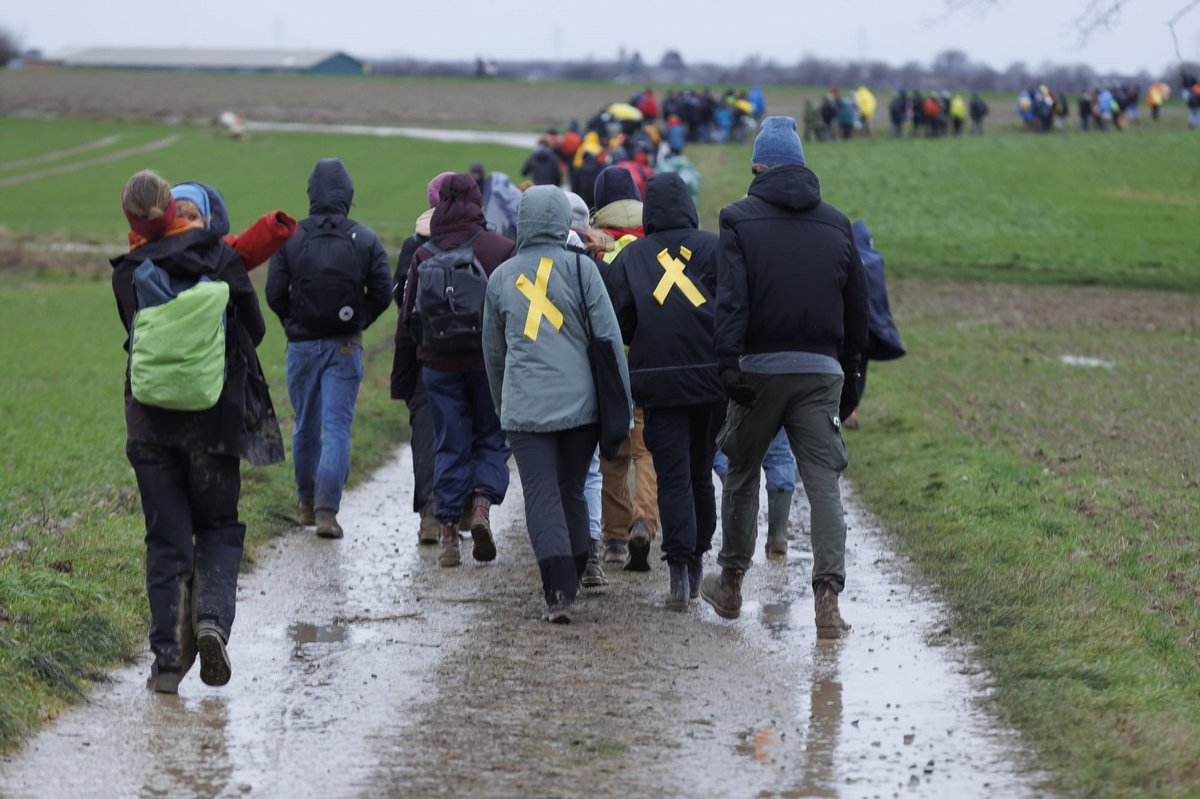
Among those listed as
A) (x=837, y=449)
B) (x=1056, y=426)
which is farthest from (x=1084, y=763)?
(x=1056, y=426)

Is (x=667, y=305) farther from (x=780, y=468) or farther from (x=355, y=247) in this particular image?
(x=355, y=247)

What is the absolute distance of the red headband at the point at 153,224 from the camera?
621cm

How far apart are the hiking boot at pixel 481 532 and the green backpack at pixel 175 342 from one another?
273cm

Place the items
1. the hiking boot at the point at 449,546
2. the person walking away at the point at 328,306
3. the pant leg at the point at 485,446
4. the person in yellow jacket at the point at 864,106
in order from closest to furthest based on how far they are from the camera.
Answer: the hiking boot at the point at 449,546 → the pant leg at the point at 485,446 → the person walking away at the point at 328,306 → the person in yellow jacket at the point at 864,106

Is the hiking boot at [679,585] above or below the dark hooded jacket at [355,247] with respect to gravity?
below

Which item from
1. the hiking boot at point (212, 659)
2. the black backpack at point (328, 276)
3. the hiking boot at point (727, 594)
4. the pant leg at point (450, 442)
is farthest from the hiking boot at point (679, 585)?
the black backpack at point (328, 276)

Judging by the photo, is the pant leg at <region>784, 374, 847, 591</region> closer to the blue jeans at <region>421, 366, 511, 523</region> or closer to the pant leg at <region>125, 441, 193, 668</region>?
the blue jeans at <region>421, 366, 511, 523</region>

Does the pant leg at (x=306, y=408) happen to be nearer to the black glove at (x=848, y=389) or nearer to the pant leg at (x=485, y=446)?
the pant leg at (x=485, y=446)

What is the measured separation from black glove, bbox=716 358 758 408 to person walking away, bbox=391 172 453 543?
2.55 m

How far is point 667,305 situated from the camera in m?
7.86

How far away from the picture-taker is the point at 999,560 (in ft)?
27.6

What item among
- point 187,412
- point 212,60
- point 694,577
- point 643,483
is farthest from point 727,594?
point 212,60

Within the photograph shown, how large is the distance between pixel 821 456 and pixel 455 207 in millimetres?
2537

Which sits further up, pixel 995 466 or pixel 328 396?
pixel 328 396
